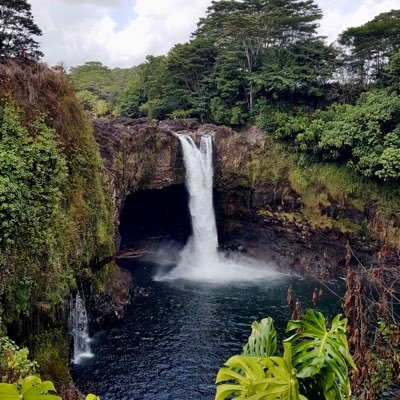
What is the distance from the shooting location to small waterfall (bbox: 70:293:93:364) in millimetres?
14969

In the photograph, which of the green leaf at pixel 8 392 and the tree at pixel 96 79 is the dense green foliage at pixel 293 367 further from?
the tree at pixel 96 79

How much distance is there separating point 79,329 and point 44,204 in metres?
5.94

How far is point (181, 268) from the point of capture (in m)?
26.7

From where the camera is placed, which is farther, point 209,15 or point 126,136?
point 209,15

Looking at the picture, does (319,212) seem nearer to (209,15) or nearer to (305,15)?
(305,15)

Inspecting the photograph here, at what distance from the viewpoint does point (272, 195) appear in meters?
26.7

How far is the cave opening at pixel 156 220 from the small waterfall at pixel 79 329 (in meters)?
11.8

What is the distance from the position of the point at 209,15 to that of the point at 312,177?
16.9 m

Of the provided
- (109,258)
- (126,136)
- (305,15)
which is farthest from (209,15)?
(109,258)

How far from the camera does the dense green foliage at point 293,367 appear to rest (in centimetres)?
245

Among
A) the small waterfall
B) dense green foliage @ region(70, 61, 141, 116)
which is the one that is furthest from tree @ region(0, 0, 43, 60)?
dense green foliage @ region(70, 61, 141, 116)

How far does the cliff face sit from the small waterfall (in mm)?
7722

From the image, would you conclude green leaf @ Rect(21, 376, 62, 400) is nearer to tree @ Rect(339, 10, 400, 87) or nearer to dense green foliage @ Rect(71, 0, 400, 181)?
dense green foliage @ Rect(71, 0, 400, 181)

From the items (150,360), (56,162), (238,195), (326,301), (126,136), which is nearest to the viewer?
(56,162)
